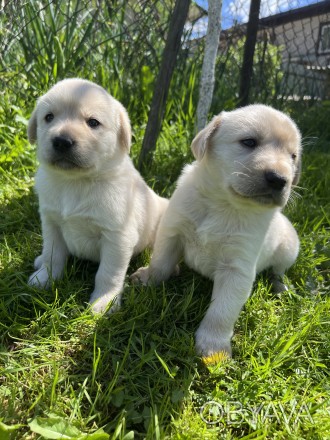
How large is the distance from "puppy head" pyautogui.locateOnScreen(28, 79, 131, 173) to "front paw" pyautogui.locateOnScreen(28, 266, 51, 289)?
72cm

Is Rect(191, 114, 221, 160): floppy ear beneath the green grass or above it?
above

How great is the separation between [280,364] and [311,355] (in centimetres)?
28

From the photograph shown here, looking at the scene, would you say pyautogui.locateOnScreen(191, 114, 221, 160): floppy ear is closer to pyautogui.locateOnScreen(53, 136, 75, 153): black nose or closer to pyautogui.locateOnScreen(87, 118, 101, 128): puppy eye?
pyautogui.locateOnScreen(87, 118, 101, 128): puppy eye

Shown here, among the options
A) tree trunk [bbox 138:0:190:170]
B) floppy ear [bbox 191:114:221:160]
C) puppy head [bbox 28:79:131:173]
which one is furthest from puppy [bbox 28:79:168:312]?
tree trunk [bbox 138:0:190:170]

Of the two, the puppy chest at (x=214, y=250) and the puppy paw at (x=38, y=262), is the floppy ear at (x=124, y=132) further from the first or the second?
the puppy paw at (x=38, y=262)

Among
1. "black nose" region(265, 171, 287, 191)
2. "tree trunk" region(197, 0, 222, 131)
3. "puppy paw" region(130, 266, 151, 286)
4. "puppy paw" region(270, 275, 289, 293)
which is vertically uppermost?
"tree trunk" region(197, 0, 222, 131)

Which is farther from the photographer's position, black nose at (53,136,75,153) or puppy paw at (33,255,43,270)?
puppy paw at (33,255,43,270)

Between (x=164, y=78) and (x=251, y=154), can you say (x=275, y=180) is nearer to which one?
(x=251, y=154)

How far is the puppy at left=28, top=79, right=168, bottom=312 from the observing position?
2.20 metres

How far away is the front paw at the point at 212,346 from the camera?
2082mm

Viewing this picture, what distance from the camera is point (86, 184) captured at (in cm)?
240

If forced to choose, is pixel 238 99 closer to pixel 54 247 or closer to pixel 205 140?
pixel 205 140

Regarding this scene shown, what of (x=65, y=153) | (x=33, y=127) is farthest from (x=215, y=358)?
(x=33, y=127)

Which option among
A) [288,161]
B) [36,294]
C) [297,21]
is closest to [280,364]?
[288,161]
